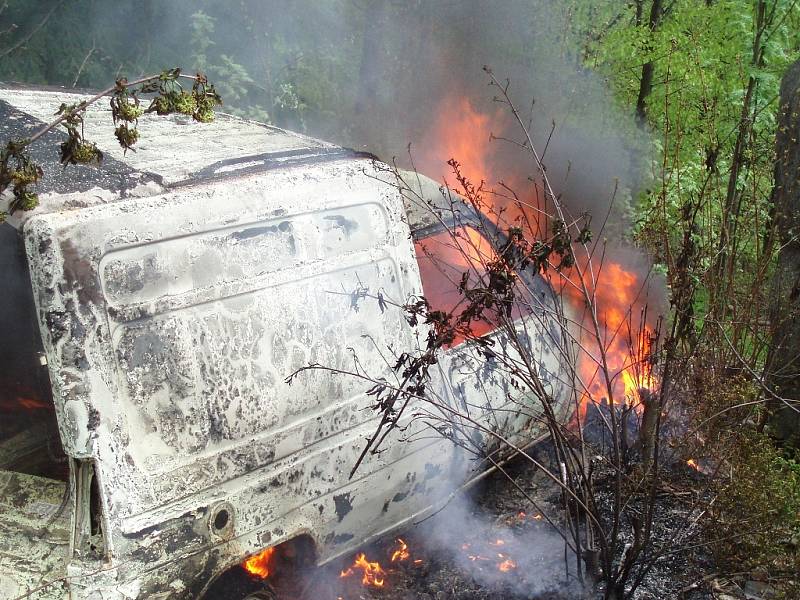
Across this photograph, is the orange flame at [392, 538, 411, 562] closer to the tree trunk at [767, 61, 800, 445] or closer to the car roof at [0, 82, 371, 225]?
the car roof at [0, 82, 371, 225]

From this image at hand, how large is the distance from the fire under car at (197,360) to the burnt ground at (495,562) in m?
0.27

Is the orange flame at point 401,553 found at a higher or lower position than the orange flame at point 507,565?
higher

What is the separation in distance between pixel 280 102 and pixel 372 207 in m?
6.93

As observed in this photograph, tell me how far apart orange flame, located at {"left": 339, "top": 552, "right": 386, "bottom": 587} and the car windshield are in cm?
147

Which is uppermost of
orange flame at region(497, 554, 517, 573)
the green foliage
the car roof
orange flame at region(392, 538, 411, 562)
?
the car roof

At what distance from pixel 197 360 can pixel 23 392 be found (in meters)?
1.63

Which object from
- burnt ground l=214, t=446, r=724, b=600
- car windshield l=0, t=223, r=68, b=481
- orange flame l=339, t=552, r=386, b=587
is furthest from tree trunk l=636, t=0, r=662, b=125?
car windshield l=0, t=223, r=68, b=481

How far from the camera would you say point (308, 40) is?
11.4m

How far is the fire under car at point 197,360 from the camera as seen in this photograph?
2801mm

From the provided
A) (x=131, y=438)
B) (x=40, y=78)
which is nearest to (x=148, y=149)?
(x=131, y=438)

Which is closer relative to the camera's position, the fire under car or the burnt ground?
the fire under car

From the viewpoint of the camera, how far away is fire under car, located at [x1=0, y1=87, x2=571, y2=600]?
110 inches

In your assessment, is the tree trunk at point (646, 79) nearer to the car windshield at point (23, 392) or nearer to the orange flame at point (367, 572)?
the orange flame at point (367, 572)

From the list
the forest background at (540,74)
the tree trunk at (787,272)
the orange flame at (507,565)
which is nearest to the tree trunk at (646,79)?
the forest background at (540,74)
